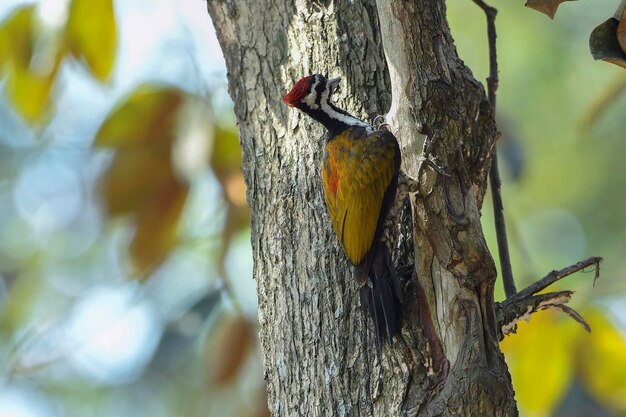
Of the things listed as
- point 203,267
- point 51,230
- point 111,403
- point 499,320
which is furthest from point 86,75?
point 111,403

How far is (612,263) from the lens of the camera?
33.4 ft

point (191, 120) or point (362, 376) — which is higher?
point (191, 120)

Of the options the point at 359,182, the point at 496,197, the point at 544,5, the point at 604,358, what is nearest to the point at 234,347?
the point at 359,182

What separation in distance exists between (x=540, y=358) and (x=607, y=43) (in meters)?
1.17

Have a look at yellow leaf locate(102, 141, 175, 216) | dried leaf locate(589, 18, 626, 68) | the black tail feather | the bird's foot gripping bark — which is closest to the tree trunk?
the black tail feather

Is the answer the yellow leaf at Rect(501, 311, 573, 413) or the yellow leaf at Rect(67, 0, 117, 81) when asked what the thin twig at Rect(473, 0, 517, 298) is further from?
the yellow leaf at Rect(67, 0, 117, 81)

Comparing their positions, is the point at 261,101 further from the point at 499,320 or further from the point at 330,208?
the point at 499,320

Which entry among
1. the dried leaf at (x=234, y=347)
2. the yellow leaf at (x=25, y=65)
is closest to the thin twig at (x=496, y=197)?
the dried leaf at (x=234, y=347)

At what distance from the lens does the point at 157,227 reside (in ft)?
9.73

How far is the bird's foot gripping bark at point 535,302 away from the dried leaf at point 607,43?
70 cm

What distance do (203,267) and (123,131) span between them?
20.5 feet

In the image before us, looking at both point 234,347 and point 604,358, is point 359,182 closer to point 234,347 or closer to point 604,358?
point 234,347

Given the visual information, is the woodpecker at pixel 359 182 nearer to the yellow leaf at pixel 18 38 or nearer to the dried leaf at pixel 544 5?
the dried leaf at pixel 544 5

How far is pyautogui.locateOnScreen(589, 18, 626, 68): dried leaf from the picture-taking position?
2209 millimetres
